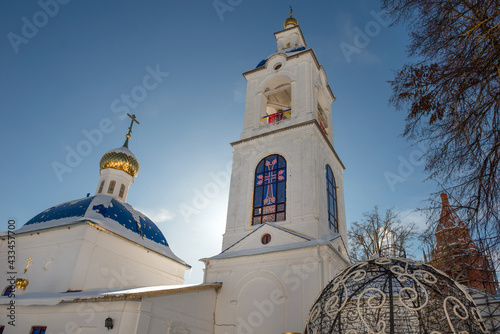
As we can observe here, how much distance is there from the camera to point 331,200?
57.3 ft

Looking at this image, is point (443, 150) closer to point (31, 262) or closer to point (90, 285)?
point (90, 285)

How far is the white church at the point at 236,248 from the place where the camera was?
1169cm

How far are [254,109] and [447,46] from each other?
51.4 feet

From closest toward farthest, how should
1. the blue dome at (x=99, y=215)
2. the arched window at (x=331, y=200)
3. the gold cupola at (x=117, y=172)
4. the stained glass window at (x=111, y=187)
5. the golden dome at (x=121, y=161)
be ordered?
the arched window at (x=331, y=200) < the blue dome at (x=99, y=215) < the stained glass window at (x=111, y=187) < the gold cupola at (x=117, y=172) < the golden dome at (x=121, y=161)

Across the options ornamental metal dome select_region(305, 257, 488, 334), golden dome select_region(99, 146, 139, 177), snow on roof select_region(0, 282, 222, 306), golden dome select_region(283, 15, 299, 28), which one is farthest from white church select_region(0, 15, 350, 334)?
ornamental metal dome select_region(305, 257, 488, 334)

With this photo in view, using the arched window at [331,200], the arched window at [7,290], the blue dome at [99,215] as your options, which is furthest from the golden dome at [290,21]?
the arched window at [7,290]

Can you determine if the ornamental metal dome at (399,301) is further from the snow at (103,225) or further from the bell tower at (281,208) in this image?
the snow at (103,225)

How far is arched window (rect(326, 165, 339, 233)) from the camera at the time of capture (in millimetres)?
16766

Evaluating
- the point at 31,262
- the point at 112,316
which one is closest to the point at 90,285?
the point at 31,262

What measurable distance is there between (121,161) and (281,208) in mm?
13563

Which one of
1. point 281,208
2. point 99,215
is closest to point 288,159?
point 281,208

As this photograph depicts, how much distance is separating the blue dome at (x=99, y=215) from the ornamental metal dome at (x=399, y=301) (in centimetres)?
1382

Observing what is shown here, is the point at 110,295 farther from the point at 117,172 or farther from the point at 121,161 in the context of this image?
the point at 121,161

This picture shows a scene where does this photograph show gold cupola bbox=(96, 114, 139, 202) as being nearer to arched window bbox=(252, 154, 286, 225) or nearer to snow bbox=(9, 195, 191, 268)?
snow bbox=(9, 195, 191, 268)
